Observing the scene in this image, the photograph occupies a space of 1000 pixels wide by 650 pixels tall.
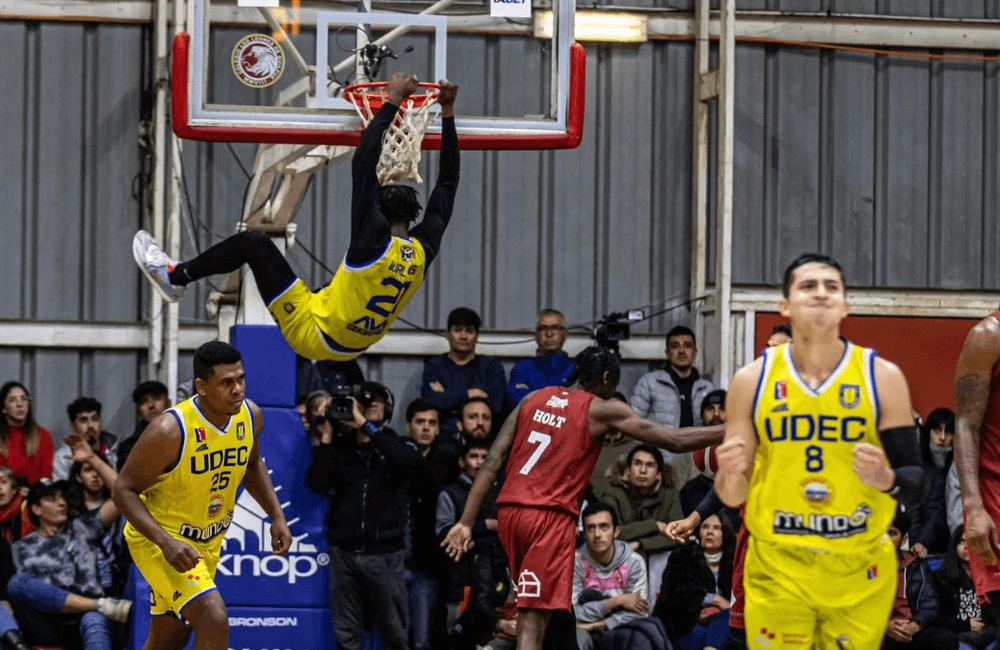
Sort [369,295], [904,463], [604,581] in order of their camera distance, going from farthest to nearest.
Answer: [604,581] → [369,295] → [904,463]

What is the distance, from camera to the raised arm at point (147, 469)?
7.65m

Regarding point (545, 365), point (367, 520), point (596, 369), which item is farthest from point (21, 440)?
point (596, 369)

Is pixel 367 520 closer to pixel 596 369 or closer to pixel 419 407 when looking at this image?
pixel 419 407

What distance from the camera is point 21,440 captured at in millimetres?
12484

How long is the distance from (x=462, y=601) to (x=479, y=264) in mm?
4628

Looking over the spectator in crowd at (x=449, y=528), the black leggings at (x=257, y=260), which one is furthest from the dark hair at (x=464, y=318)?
the black leggings at (x=257, y=260)

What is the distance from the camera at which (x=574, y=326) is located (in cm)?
1498

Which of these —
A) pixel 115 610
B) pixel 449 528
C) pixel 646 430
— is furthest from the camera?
pixel 449 528

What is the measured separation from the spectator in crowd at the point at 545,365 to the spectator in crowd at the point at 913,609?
3.40 metres

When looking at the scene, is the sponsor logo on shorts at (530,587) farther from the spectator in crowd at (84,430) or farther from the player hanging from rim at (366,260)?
the spectator in crowd at (84,430)

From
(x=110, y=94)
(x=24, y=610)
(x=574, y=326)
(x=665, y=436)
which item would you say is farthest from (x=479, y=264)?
(x=665, y=436)

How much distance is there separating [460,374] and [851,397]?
301 inches

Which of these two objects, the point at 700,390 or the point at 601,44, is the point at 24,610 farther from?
the point at 601,44

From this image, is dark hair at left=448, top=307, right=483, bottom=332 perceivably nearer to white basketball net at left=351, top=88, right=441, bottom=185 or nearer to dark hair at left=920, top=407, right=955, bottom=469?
dark hair at left=920, top=407, right=955, bottom=469
